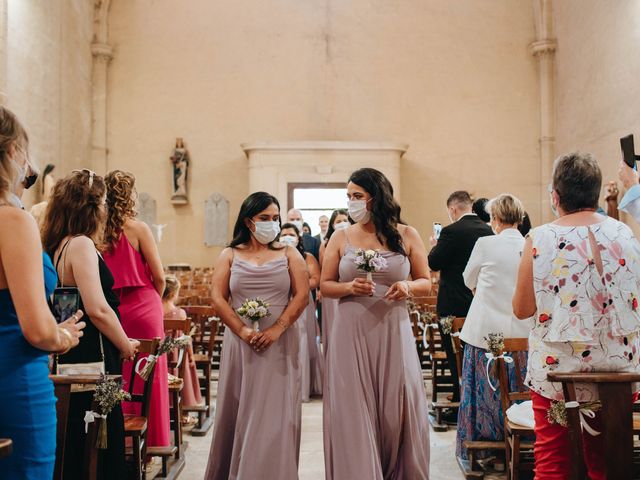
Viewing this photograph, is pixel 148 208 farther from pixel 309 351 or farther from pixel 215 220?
pixel 309 351

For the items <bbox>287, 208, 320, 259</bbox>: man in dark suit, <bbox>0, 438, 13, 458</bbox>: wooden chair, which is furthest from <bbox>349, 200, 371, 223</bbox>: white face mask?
<bbox>287, 208, 320, 259</bbox>: man in dark suit

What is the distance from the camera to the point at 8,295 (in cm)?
198

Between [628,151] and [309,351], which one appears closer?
[628,151]

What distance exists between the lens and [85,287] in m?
2.98

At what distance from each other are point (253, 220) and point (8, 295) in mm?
1942

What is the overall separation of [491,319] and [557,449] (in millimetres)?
1871

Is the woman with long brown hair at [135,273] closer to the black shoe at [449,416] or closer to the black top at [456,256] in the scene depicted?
the black top at [456,256]

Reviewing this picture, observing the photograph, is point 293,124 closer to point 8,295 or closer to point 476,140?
point 476,140

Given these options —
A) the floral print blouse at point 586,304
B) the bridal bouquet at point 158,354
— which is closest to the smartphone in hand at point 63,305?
the bridal bouquet at point 158,354

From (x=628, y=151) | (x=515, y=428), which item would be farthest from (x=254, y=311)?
(x=628, y=151)

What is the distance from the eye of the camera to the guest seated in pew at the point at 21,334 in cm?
192

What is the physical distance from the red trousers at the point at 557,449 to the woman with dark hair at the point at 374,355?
0.92m

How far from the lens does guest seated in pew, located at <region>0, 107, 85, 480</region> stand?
192 cm

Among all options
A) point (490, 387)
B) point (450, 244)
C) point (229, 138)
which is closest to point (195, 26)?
point (229, 138)
